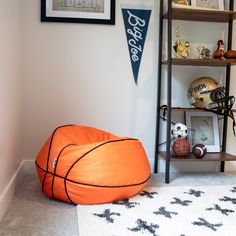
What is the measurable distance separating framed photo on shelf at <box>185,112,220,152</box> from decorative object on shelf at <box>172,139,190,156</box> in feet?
0.86

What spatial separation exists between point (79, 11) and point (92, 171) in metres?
1.36

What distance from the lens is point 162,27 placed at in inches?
105

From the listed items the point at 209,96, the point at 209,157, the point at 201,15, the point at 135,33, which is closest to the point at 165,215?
the point at 209,157

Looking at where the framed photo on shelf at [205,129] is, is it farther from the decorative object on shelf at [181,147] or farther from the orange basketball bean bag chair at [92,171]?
the orange basketball bean bag chair at [92,171]

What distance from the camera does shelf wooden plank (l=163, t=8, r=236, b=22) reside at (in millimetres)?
2434

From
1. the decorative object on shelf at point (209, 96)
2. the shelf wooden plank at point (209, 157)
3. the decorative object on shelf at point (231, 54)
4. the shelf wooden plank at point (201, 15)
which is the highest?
the shelf wooden plank at point (201, 15)

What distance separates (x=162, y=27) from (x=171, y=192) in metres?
1.33

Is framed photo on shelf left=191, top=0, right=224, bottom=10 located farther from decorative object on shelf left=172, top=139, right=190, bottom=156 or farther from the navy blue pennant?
decorative object on shelf left=172, top=139, right=190, bottom=156

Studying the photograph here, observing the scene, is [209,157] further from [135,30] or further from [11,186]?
[11,186]

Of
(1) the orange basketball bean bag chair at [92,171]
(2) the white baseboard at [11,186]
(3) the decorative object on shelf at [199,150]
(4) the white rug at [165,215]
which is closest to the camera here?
(4) the white rug at [165,215]

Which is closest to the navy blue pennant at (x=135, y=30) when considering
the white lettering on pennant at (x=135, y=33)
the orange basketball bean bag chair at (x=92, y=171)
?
the white lettering on pennant at (x=135, y=33)

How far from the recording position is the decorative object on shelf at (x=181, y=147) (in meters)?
2.51

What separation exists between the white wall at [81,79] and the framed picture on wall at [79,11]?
0.05 m

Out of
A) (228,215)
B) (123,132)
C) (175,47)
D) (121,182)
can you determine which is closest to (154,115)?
(123,132)
